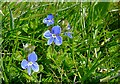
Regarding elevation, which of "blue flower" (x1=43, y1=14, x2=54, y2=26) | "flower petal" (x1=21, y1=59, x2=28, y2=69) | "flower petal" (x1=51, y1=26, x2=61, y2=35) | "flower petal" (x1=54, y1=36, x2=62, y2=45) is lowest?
"flower petal" (x1=21, y1=59, x2=28, y2=69)

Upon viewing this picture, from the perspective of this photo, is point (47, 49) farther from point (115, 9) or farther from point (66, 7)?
point (115, 9)

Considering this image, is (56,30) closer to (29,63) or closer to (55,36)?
(55,36)

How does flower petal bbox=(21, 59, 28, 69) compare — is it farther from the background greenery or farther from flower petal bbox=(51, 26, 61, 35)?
flower petal bbox=(51, 26, 61, 35)

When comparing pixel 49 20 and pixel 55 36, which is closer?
pixel 55 36

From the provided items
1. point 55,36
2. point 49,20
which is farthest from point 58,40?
point 49,20

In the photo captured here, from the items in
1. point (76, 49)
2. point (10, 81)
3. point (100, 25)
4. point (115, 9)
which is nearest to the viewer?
point (10, 81)

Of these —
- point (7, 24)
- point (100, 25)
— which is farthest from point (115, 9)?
point (7, 24)

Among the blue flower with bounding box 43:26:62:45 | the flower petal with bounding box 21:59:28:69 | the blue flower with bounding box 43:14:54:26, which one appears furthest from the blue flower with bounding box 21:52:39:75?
the blue flower with bounding box 43:14:54:26

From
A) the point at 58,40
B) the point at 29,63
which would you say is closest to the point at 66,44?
the point at 58,40

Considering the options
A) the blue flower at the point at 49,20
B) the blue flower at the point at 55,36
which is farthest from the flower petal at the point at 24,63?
the blue flower at the point at 49,20
